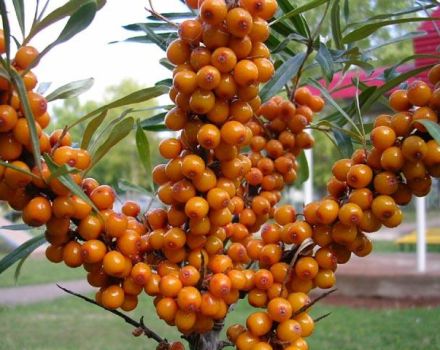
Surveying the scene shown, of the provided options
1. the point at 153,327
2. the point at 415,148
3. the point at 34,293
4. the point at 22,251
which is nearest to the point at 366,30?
the point at 415,148

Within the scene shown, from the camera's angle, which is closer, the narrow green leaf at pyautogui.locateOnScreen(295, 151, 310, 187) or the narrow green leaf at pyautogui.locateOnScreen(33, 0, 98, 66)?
the narrow green leaf at pyautogui.locateOnScreen(33, 0, 98, 66)

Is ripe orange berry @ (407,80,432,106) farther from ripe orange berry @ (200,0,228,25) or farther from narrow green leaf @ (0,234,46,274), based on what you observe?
narrow green leaf @ (0,234,46,274)

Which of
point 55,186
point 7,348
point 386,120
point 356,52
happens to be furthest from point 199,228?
point 7,348

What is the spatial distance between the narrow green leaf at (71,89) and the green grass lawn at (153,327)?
3.35 meters

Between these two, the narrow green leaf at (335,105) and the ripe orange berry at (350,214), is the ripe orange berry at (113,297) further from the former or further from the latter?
the narrow green leaf at (335,105)

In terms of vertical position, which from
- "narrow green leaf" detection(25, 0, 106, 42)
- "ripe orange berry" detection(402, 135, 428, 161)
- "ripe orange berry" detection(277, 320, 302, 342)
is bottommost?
"ripe orange berry" detection(277, 320, 302, 342)

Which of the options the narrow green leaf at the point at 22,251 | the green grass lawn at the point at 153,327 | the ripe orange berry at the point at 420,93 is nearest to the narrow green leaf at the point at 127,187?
the narrow green leaf at the point at 22,251

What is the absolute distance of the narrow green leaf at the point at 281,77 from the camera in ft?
2.81

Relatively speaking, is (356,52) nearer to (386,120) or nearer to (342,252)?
(386,120)

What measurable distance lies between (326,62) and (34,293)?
6.24 metres

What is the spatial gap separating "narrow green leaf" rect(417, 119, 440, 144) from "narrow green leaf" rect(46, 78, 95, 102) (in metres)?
0.51

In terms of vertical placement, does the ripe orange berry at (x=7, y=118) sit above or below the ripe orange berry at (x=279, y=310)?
above

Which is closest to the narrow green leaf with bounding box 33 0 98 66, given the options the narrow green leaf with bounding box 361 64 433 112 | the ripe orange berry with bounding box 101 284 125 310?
A: the ripe orange berry with bounding box 101 284 125 310

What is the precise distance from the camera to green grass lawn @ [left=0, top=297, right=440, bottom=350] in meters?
3.93
